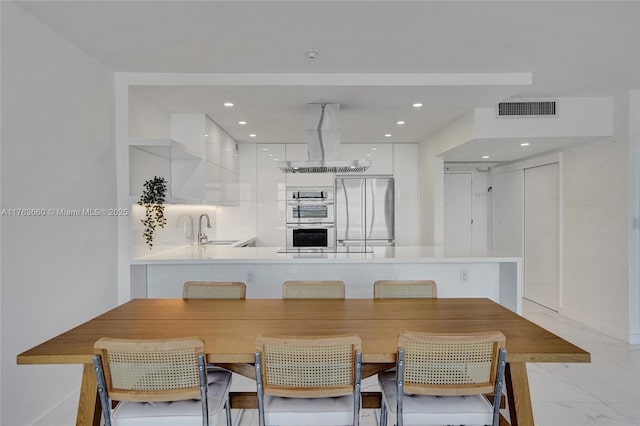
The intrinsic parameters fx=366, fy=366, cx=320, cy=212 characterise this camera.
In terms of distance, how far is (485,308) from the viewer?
2109mm

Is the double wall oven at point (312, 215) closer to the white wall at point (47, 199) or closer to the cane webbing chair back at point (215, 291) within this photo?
the white wall at point (47, 199)

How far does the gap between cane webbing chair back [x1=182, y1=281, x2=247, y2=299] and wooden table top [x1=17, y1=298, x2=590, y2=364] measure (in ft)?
0.36

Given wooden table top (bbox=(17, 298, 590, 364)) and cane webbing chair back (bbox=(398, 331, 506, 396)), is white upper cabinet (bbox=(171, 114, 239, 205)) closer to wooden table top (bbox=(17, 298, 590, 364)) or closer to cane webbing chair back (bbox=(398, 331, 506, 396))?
wooden table top (bbox=(17, 298, 590, 364))

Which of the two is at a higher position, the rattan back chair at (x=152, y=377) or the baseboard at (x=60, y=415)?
the rattan back chair at (x=152, y=377)

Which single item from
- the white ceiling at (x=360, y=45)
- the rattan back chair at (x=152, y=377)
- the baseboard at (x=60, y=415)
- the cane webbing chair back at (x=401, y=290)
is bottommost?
the baseboard at (x=60, y=415)

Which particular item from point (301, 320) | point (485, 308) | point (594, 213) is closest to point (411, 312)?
point (485, 308)

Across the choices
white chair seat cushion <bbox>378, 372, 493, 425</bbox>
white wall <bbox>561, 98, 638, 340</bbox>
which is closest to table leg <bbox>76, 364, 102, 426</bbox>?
white chair seat cushion <bbox>378, 372, 493, 425</bbox>

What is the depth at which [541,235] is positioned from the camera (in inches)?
194

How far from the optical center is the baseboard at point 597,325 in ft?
12.1

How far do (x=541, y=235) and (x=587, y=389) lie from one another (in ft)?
8.61

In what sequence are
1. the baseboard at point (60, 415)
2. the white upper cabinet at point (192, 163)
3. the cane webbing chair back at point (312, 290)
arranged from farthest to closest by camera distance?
the white upper cabinet at point (192, 163)
the cane webbing chair back at point (312, 290)
the baseboard at point (60, 415)

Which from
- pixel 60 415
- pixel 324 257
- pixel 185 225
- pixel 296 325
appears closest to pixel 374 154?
pixel 324 257

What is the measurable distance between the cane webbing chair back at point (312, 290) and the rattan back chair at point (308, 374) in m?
0.89

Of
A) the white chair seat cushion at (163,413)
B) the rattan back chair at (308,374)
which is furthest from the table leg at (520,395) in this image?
the white chair seat cushion at (163,413)
